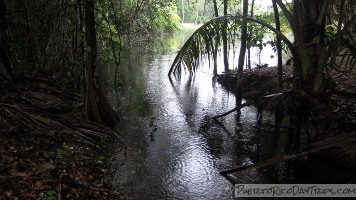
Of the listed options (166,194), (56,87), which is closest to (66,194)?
(166,194)

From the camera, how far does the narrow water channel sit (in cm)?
546

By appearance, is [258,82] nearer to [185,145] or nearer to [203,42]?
[185,145]

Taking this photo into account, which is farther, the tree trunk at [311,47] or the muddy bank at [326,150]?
the tree trunk at [311,47]

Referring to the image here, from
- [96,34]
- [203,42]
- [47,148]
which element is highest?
[96,34]

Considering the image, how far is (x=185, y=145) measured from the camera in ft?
23.8

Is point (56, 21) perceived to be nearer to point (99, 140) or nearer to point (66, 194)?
point (99, 140)

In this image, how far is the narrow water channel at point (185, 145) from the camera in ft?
17.9

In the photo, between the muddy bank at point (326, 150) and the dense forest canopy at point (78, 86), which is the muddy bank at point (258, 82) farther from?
the muddy bank at point (326, 150)

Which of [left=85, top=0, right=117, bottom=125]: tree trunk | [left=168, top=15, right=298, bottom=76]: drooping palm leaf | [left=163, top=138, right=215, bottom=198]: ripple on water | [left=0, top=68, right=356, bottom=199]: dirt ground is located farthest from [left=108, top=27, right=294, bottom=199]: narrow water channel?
[left=168, top=15, right=298, bottom=76]: drooping palm leaf

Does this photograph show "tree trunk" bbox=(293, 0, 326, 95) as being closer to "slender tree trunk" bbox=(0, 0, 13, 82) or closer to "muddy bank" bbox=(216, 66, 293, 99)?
"muddy bank" bbox=(216, 66, 293, 99)

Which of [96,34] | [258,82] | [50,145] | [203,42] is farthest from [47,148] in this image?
[258,82]

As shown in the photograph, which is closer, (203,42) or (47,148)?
(47,148)

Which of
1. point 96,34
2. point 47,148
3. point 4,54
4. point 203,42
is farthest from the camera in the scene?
point 96,34

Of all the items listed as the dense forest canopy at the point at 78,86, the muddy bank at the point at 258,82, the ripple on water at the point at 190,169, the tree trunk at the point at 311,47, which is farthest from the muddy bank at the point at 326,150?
the muddy bank at the point at 258,82
